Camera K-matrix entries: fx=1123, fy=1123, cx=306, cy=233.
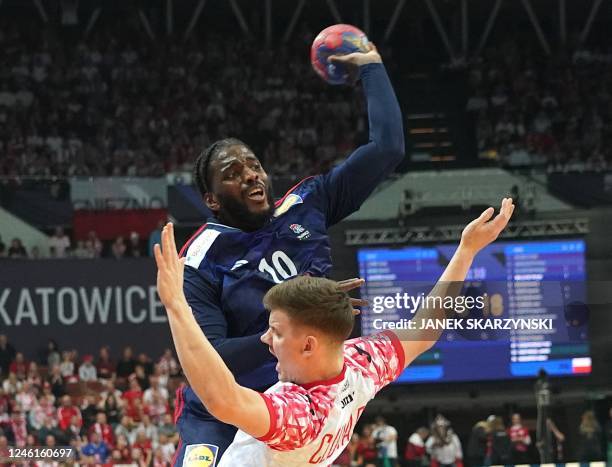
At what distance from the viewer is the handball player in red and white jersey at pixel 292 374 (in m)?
2.76

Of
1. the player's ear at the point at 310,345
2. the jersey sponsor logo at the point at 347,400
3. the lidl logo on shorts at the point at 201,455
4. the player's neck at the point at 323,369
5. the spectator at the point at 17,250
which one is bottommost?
the lidl logo on shorts at the point at 201,455

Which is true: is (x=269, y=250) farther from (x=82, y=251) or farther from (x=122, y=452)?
(x=82, y=251)

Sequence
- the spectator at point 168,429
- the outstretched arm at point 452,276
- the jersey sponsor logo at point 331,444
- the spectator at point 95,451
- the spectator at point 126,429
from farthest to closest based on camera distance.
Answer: the spectator at point 168,429
the spectator at point 126,429
the spectator at point 95,451
the outstretched arm at point 452,276
the jersey sponsor logo at point 331,444

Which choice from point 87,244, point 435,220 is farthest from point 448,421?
point 87,244

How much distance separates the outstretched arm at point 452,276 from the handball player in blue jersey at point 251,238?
0.58 meters

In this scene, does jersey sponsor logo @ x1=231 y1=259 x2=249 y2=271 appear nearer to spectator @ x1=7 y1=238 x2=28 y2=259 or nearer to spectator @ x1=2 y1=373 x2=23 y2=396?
spectator @ x1=2 y1=373 x2=23 y2=396

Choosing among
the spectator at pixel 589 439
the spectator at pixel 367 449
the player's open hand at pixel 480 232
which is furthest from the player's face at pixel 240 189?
the spectator at pixel 367 449

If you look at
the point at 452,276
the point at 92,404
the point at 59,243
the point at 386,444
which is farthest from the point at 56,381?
the point at 452,276

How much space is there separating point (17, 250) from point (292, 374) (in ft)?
39.7

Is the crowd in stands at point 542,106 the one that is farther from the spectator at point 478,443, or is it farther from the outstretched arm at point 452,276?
the outstretched arm at point 452,276

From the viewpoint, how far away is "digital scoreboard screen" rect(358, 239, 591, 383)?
507 cm

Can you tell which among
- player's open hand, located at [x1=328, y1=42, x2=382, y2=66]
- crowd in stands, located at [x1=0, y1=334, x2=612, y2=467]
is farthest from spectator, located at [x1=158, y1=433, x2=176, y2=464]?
player's open hand, located at [x1=328, y1=42, x2=382, y2=66]

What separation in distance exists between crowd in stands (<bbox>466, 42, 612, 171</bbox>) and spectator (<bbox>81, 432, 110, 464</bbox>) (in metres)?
11.9

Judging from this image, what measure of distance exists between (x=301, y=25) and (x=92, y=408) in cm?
1614
